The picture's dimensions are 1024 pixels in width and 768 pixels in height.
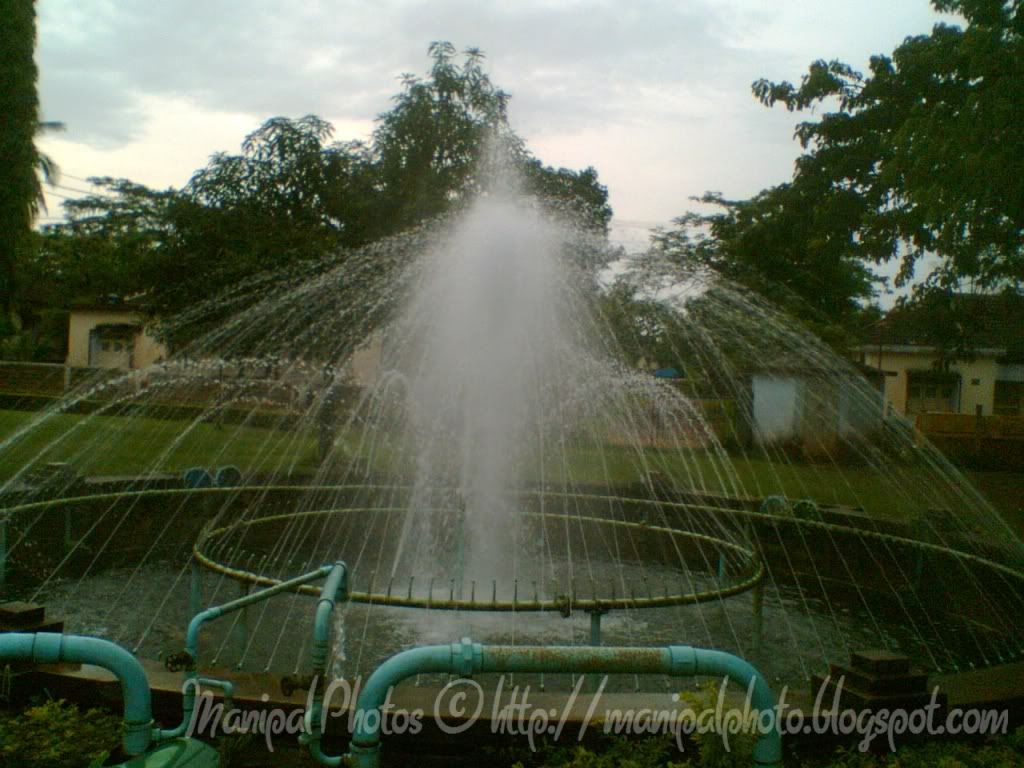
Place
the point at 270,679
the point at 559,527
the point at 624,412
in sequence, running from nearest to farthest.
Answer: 1. the point at 270,679
2. the point at 559,527
3. the point at 624,412

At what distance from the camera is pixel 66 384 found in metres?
33.8

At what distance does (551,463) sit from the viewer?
22.6m

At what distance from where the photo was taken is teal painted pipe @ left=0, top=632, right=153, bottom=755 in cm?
315

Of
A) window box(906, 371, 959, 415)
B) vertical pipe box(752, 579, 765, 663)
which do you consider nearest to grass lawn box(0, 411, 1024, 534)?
vertical pipe box(752, 579, 765, 663)

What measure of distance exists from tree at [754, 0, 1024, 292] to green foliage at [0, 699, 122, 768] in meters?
11.9

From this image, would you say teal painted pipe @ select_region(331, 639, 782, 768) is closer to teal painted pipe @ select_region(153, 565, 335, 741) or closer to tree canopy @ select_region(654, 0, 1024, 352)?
teal painted pipe @ select_region(153, 565, 335, 741)

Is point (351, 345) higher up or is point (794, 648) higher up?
point (351, 345)

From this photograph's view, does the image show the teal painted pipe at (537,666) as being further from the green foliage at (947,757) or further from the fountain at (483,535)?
the fountain at (483,535)

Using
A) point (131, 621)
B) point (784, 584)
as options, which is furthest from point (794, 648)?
point (131, 621)

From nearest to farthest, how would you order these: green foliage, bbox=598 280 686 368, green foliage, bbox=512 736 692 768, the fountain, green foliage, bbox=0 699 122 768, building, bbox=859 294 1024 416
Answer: green foliage, bbox=0 699 122 768 → green foliage, bbox=512 736 692 768 → the fountain → green foliage, bbox=598 280 686 368 → building, bbox=859 294 1024 416

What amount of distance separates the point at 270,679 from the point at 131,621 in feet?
13.3

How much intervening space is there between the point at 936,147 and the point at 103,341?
44923 mm

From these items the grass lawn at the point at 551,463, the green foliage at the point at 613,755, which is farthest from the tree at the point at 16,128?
the green foliage at the point at 613,755

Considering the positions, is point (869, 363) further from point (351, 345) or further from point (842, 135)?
point (351, 345)
